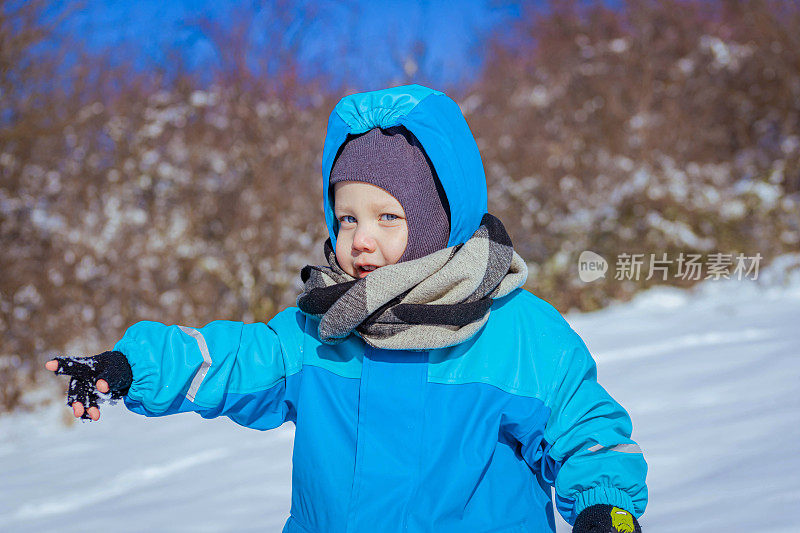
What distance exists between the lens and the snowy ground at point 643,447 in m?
2.41

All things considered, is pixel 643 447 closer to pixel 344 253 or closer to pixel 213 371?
pixel 344 253

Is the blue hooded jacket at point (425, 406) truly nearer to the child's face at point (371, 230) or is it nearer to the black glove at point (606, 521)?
the black glove at point (606, 521)

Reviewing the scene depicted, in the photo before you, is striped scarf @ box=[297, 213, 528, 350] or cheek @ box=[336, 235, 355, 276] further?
cheek @ box=[336, 235, 355, 276]

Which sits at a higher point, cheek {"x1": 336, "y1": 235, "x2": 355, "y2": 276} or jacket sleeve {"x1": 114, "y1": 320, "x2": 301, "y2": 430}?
cheek {"x1": 336, "y1": 235, "x2": 355, "y2": 276}

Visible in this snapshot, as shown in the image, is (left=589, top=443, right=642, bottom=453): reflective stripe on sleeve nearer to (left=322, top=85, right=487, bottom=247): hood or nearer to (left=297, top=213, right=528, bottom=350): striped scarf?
(left=297, top=213, right=528, bottom=350): striped scarf

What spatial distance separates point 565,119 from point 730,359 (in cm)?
434

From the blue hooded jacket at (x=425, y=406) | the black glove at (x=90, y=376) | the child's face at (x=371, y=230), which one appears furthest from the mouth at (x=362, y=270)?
the black glove at (x=90, y=376)

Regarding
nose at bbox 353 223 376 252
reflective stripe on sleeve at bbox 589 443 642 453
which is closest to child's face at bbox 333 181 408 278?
nose at bbox 353 223 376 252

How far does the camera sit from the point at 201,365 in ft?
4.99

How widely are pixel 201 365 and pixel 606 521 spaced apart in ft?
2.88

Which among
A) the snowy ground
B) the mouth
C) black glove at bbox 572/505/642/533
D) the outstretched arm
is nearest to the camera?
black glove at bbox 572/505/642/533

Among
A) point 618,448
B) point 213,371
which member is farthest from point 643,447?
point 213,371

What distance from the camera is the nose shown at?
1.53m

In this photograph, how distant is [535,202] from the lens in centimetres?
701
